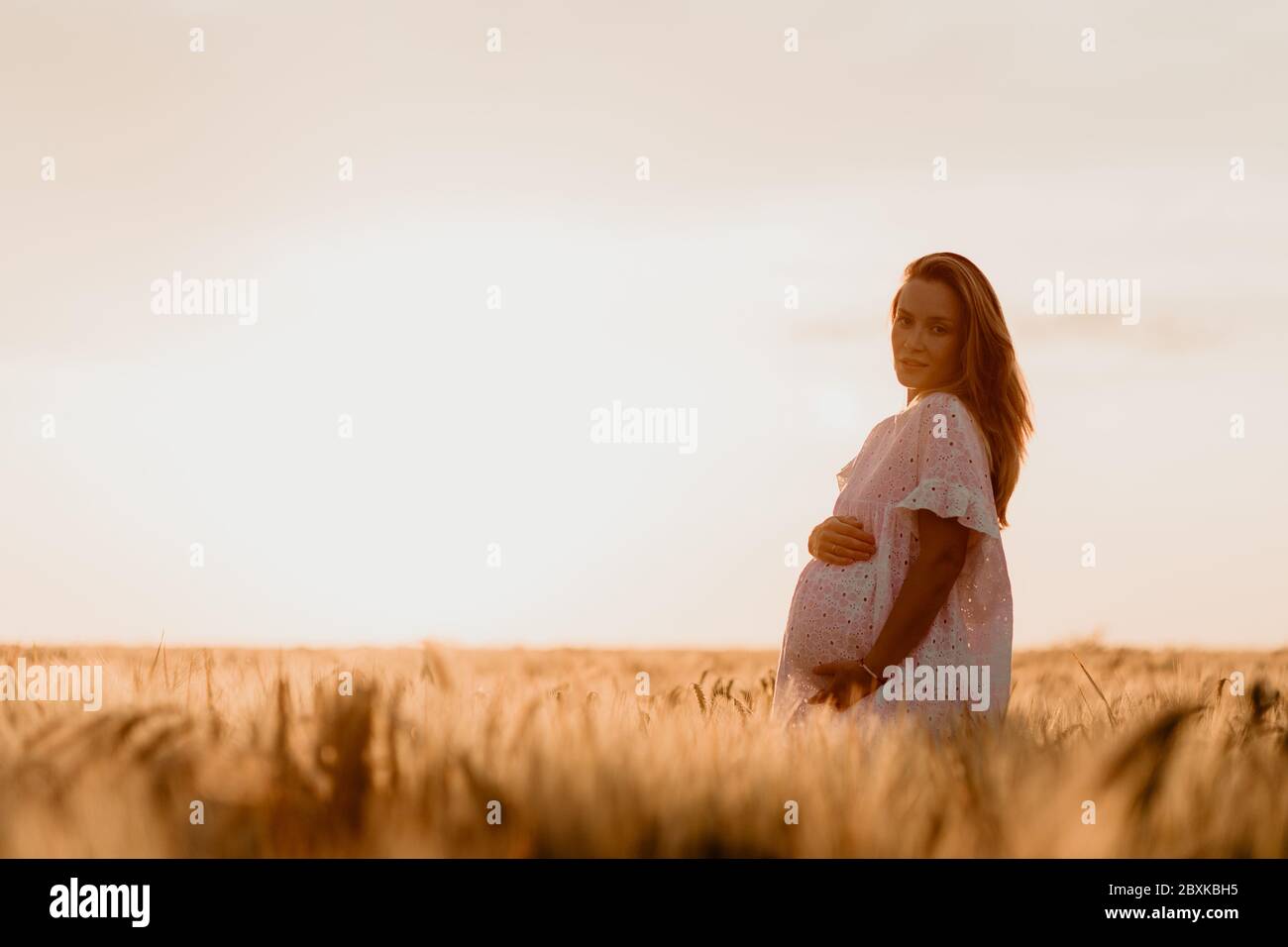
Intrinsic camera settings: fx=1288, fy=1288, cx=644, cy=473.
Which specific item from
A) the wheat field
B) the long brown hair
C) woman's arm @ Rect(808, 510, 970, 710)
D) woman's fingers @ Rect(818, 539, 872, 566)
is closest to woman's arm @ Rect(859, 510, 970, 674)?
woman's arm @ Rect(808, 510, 970, 710)

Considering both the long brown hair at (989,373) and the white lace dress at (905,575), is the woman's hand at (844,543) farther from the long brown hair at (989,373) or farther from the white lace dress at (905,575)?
the long brown hair at (989,373)

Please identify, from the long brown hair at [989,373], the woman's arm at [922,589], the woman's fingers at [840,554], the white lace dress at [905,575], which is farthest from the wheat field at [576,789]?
the long brown hair at [989,373]

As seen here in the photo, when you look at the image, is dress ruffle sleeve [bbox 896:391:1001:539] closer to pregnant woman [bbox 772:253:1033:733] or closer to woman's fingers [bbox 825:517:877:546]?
pregnant woman [bbox 772:253:1033:733]

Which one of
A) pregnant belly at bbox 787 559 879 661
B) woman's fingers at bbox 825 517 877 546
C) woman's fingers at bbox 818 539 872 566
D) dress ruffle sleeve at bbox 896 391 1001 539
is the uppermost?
dress ruffle sleeve at bbox 896 391 1001 539

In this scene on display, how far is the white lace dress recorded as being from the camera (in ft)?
11.1

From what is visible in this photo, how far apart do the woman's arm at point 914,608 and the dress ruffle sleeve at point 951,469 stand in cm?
5

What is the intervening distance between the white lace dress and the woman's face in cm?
9

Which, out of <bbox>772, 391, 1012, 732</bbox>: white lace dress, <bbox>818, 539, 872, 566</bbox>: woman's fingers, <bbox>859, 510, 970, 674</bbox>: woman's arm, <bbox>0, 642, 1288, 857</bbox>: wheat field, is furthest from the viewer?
<bbox>818, 539, 872, 566</bbox>: woman's fingers

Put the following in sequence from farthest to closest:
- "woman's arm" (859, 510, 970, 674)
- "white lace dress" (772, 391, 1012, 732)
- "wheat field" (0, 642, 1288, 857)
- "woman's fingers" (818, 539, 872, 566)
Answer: "woman's fingers" (818, 539, 872, 566) → "white lace dress" (772, 391, 1012, 732) → "woman's arm" (859, 510, 970, 674) → "wheat field" (0, 642, 1288, 857)

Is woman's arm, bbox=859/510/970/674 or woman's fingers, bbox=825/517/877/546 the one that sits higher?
woman's fingers, bbox=825/517/877/546

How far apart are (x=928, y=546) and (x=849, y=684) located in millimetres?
413

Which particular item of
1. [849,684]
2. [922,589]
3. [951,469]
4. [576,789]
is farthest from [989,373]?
[576,789]
